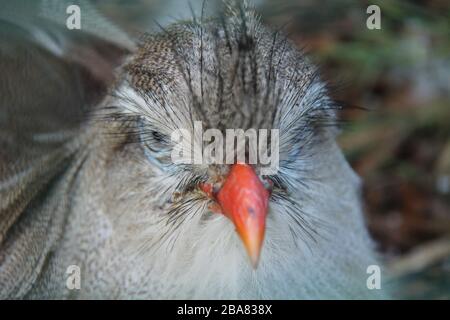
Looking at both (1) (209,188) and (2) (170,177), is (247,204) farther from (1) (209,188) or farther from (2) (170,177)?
(2) (170,177)

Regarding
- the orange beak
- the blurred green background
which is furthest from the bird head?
the blurred green background

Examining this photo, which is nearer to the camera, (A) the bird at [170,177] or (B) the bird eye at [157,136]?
(A) the bird at [170,177]

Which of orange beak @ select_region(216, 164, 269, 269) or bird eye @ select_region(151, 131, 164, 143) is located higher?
bird eye @ select_region(151, 131, 164, 143)

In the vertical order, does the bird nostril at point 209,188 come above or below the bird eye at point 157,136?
below

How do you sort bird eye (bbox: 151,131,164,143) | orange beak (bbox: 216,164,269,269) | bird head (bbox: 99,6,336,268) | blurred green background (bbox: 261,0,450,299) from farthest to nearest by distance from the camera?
1. blurred green background (bbox: 261,0,450,299)
2. bird eye (bbox: 151,131,164,143)
3. bird head (bbox: 99,6,336,268)
4. orange beak (bbox: 216,164,269,269)

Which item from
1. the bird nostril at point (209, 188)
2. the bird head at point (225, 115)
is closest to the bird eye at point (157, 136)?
the bird head at point (225, 115)

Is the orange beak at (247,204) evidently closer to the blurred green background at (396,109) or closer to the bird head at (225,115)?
the bird head at (225,115)

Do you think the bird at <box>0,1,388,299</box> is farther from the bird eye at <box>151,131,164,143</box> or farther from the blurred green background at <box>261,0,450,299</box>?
the blurred green background at <box>261,0,450,299</box>

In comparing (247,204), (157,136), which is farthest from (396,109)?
(247,204)

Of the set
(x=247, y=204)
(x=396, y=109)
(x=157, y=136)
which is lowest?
(x=247, y=204)
